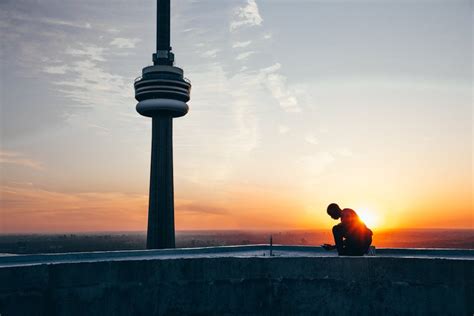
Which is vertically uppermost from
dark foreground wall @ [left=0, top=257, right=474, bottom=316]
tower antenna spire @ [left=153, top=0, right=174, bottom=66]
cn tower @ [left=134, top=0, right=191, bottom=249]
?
tower antenna spire @ [left=153, top=0, right=174, bottom=66]

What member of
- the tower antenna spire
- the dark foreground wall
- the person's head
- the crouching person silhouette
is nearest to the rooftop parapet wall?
the dark foreground wall

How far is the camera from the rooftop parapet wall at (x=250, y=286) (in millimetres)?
8672

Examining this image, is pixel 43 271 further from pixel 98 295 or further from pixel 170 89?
pixel 170 89

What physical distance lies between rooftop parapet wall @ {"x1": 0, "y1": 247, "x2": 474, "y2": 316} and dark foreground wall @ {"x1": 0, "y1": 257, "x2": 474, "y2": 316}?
18 mm

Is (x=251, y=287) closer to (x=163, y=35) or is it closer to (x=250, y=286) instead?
(x=250, y=286)

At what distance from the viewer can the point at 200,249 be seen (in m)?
13.7

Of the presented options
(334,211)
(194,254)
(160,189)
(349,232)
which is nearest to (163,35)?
(160,189)

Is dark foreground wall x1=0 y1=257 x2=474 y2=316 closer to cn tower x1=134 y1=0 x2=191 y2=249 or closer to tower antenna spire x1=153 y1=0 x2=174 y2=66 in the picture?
cn tower x1=134 y1=0 x2=191 y2=249

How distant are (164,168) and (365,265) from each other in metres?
56.6

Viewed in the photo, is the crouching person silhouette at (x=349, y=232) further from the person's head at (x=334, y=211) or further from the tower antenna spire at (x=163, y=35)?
the tower antenna spire at (x=163, y=35)

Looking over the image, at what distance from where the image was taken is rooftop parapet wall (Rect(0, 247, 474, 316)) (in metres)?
8.67

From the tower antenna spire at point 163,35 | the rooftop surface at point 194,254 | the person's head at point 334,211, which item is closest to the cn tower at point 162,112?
the tower antenna spire at point 163,35

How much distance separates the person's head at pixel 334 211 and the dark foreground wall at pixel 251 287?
0.93 m

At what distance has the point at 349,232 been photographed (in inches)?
377
